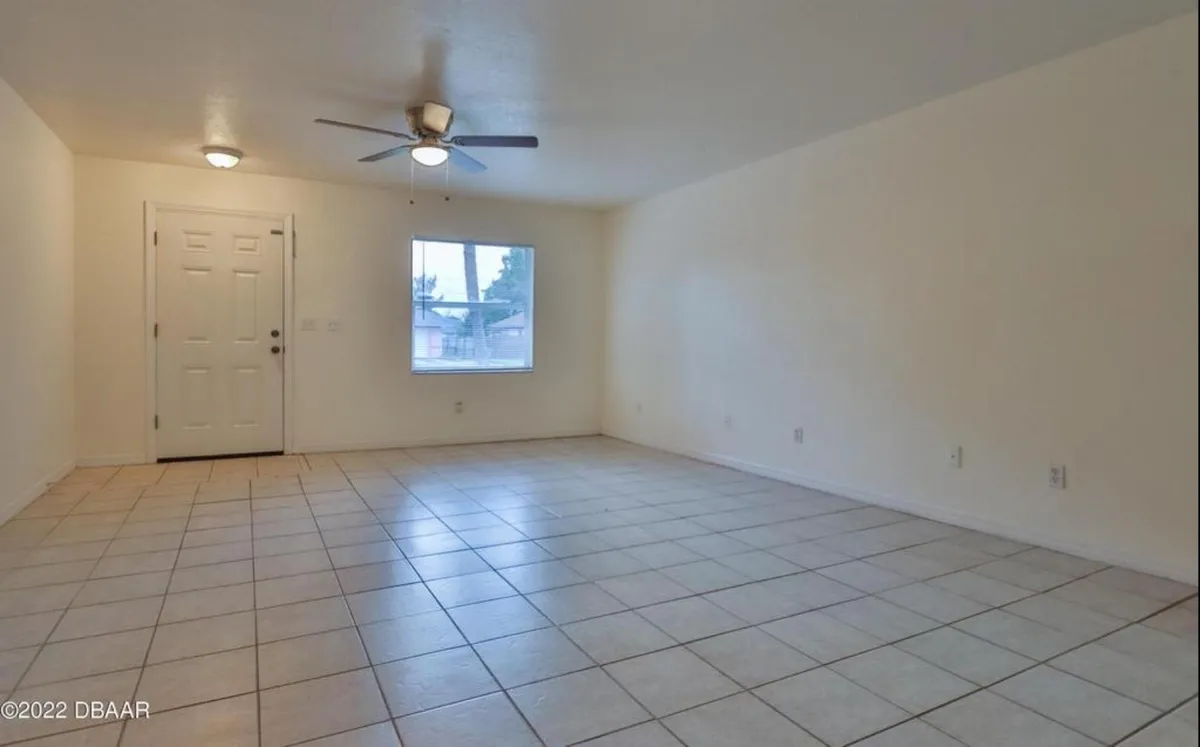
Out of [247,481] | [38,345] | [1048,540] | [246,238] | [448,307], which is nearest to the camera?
[1048,540]

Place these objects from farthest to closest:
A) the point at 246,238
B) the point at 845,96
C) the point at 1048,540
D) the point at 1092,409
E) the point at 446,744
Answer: the point at 246,238 < the point at 845,96 < the point at 1048,540 < the point at 1092,409 < the point at 446,744

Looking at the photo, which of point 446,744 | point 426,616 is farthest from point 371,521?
point 446,744

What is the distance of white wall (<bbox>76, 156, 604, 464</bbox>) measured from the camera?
5.19 metres

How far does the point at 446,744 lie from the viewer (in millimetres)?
1803

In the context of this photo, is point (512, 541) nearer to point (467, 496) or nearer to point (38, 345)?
point (467, 496)

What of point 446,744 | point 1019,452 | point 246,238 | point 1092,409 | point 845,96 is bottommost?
point 446,744

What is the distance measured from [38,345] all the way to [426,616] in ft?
11.5

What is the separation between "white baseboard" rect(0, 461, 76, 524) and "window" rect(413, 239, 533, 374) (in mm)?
2684

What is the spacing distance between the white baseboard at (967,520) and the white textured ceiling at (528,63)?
2.28 metres

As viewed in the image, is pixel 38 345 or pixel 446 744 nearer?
pixel 446 744

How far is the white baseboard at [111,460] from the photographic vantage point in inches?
203

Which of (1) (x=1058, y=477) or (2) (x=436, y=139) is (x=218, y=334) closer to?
(2) (x=436, y=139)

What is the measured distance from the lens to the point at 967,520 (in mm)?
3732

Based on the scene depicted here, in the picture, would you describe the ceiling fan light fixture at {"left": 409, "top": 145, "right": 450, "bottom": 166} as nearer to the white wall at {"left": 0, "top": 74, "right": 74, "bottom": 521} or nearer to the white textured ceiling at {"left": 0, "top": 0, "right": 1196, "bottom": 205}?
the white textured ceiling at {"left": 0, "top": 0, "right": 1196, "bottom": 205}
